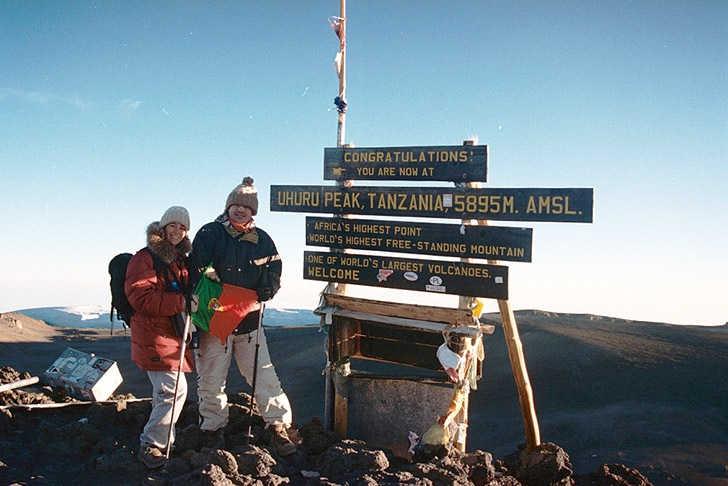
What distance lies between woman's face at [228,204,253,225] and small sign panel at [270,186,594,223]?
0.66 metres

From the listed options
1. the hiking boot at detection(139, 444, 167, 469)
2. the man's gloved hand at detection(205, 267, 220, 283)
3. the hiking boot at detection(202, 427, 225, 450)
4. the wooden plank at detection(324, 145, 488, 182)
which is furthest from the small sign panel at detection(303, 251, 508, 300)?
the hiking boot at detection(139, 444, 167, 469)

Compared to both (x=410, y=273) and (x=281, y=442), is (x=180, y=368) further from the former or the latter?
(x=410, y=273)

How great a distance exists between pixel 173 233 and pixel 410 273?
219 cm

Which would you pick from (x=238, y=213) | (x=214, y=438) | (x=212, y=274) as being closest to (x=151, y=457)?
(x=214, y=438)

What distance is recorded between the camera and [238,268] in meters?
5.41

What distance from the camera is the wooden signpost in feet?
17.4

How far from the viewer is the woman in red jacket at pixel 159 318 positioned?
4887 mm

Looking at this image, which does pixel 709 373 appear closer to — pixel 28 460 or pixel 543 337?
pixel 543 337

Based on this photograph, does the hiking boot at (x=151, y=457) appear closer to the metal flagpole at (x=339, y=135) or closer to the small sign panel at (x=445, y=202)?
the metal flagpole at (x=339, y=135)

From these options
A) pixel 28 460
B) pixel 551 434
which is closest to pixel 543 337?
pixel 551 434

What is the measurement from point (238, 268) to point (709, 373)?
768 centimetres

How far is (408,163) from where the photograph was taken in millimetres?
5691

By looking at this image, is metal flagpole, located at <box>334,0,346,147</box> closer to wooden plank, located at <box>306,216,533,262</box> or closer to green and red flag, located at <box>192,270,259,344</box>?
wooden plank, located at <box>306,216,533,262</box>

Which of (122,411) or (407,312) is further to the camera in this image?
(122,411)
